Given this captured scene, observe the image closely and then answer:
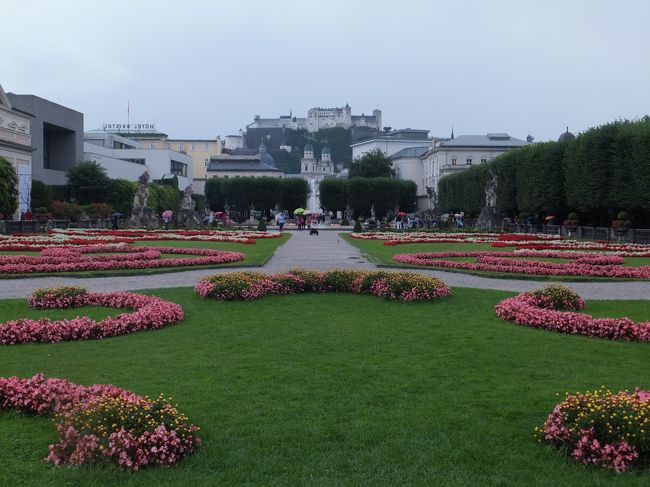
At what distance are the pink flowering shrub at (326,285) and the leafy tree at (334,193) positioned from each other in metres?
74.1

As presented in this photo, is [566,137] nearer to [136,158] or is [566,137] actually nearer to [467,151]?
[467,151]

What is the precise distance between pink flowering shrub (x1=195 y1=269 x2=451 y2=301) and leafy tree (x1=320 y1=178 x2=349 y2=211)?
2919 inches

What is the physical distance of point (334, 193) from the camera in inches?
3479

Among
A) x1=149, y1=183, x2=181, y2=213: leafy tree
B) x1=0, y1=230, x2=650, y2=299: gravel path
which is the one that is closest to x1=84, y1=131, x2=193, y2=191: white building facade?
x1=149, y1=183, x2=181, y2=213: leafy tree

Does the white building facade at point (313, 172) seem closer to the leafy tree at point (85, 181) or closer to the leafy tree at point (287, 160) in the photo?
the leafy tree at point (287, 160)

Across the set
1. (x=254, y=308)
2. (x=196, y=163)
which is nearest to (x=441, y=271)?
(x=254, y=308)

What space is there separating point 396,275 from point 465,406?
22.2ft

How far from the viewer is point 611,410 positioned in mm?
4914

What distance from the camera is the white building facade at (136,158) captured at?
83.3 meters

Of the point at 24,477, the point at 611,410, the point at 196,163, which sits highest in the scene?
the point at 196,163

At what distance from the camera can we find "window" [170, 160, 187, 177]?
9528 cm

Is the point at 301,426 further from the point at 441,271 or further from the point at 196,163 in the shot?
the point at 196,163

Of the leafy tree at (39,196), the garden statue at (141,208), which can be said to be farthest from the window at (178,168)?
the garden statue at (141,208)

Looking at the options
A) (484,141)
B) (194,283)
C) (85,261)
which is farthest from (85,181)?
(484,141)
